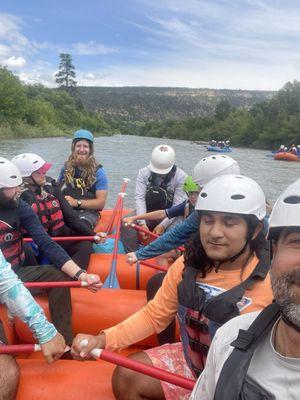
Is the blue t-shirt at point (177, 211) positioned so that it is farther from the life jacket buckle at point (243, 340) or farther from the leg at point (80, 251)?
the life jacket buckle at point (243, 340)

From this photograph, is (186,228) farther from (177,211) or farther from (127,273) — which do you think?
(177,211)

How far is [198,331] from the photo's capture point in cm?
175

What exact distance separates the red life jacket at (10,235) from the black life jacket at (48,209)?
66cm

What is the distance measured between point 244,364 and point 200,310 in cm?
72

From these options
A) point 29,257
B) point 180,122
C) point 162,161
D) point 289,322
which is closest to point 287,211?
point 289,322

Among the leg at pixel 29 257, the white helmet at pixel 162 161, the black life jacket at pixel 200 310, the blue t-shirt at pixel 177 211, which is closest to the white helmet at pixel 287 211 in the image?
the black life jacket at pixel 200 310

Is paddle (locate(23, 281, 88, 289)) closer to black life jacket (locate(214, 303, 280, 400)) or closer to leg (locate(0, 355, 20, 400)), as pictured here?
leg (locate(0, 355, 20, 400))

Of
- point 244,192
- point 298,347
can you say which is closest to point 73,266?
point 244,192

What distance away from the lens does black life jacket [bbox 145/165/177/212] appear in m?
4.48

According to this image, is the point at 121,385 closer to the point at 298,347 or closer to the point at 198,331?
the point at 198,331

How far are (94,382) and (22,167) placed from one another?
71.3 inches

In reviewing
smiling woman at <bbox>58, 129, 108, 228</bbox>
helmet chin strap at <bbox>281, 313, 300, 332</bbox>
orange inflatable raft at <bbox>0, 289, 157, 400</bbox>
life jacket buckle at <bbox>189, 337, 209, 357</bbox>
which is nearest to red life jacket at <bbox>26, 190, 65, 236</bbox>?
smiling woman at <bbox>58, 129, 108, 228</bbox>

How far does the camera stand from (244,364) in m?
1.00

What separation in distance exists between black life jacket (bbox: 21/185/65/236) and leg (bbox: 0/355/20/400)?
159cm
